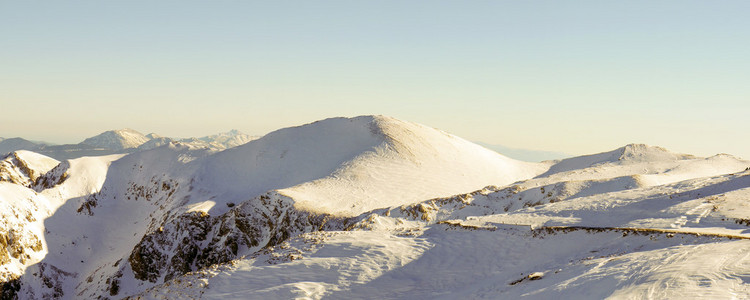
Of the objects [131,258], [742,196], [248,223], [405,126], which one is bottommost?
[131,258]

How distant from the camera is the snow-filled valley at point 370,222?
21031 mm

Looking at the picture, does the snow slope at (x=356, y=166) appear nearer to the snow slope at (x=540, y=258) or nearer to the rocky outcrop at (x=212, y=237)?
the rocky outcrop at (x=212, y=237)

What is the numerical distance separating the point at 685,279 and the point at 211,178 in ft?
243

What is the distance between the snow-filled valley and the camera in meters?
21.0

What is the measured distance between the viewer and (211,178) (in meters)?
77.2

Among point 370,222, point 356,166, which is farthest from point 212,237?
point 370,222

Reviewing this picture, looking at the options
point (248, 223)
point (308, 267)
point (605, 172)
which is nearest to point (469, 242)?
point (308, 267)

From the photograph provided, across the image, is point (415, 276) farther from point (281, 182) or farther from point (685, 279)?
point (281, 182)

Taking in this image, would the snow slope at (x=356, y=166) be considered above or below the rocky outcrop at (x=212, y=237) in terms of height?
above

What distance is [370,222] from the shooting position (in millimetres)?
37406

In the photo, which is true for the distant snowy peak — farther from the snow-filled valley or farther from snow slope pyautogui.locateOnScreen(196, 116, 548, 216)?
snow slope pyautogui.locateOnScreen(196, 116, 548, 216)

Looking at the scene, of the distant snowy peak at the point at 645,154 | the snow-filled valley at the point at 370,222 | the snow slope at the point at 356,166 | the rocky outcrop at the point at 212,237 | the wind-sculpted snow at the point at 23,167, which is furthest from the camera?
the wind-sculpted snow at the point at 23,167

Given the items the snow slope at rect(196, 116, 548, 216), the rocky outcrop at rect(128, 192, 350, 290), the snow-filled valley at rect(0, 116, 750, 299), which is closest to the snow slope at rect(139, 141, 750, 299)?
the snow-filled valley at rect(0, 116, 750, 299)

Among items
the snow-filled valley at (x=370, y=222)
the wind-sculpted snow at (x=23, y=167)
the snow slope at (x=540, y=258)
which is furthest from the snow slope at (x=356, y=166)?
the wind-sculpted snow at (x=23, y=167)
